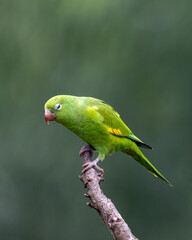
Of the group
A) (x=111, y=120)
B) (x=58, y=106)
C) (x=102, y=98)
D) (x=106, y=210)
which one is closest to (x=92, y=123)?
(x=111, y=120)

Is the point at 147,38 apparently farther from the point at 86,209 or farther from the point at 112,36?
the point at 86,209

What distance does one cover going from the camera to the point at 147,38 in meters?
3.89

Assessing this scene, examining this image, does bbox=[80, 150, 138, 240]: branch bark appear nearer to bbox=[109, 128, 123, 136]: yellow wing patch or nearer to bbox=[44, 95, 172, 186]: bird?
bbox=[44, 95, 172, 186]: bird

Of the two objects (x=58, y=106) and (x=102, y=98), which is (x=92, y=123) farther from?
(x=102, y=98)

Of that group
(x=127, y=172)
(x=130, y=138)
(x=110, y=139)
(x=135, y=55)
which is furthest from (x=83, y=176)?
(x=135, y=55)

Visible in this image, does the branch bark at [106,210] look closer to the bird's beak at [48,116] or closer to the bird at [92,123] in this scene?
the bird at [92,123]

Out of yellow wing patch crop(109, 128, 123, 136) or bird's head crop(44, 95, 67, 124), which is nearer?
bird's head crop(44, 95, 67, 124)

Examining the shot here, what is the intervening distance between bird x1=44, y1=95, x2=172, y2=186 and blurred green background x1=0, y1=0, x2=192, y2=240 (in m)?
0.58

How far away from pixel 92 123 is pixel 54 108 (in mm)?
363

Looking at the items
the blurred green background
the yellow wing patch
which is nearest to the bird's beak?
the yellow wing patch

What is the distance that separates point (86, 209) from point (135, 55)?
172 centimetres

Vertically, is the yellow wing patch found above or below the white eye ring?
below

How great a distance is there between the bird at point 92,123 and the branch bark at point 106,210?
0.31m

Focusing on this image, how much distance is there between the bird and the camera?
2.81 meters
